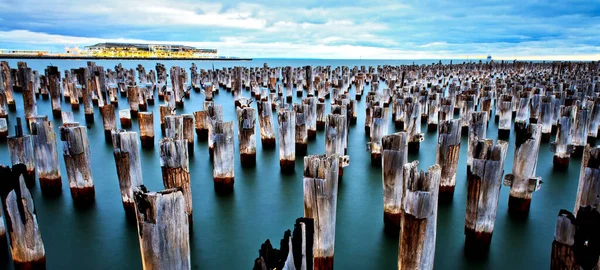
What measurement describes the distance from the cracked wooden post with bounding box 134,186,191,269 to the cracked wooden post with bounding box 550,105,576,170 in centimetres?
791

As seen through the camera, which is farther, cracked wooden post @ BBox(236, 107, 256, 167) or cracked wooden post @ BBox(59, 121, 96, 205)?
cracked wooden post @ BBox(236, 107, 256, 167)

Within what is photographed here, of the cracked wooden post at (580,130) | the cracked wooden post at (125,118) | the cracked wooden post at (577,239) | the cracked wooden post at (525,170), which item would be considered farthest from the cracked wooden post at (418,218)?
the cracked wooden post at (125,118)

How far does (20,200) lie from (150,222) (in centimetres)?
190

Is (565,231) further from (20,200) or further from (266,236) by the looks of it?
(20,200)

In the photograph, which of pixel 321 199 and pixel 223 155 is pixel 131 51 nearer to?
pixel 223 155

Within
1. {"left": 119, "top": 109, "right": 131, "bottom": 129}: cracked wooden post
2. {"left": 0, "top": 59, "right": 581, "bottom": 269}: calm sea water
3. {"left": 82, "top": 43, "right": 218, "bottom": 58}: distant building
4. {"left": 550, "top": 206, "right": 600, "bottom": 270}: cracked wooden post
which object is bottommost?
{"left": 0, "top": 59, "right": 581, "bottom": 269}: calm sea water

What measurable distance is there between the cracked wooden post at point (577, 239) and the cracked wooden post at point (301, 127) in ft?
19.0

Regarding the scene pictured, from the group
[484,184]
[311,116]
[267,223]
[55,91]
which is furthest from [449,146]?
[55,91]

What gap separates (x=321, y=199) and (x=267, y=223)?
8.81ft

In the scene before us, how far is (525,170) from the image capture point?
18.2ft

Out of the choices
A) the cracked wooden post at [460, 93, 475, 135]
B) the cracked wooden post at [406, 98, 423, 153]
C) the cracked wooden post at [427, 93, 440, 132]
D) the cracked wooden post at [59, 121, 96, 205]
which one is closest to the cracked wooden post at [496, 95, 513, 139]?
the cracked wooden post at [460, 93, 475, 135]

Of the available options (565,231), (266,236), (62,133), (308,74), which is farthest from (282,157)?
(308,74)

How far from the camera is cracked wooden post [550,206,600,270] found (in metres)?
3.08

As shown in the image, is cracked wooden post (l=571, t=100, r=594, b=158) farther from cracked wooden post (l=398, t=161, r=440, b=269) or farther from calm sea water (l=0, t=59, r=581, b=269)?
cracked wooden post (l=398, t=161, r=440, b=269)
